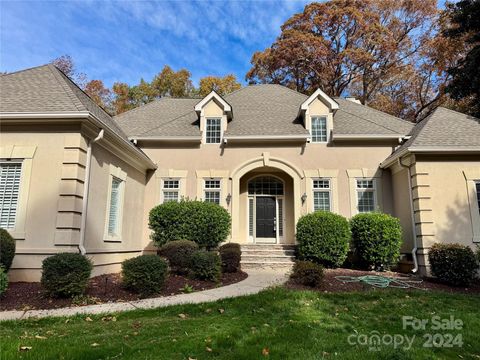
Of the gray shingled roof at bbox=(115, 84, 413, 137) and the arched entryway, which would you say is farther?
the gray shingled roof at bbox=(115, 84, 413, 137)

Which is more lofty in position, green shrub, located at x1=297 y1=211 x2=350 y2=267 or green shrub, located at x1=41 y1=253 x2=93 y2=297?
green shrub, located at x1=297 y1=211 x2=350 y2=267

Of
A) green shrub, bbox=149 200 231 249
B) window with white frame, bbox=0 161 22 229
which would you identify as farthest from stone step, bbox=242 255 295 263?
window with white frame, bbox=0 161 22 229

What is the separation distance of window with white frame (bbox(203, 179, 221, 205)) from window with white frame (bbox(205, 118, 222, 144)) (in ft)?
5.73

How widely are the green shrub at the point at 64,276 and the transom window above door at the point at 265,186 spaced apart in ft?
29.4

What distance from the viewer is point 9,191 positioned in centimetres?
871

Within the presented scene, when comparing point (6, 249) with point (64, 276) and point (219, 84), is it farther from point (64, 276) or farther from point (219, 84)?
point (219, 84)

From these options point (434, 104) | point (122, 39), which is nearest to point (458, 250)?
point (122, 39)

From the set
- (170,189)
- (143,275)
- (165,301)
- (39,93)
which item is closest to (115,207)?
(170,189)

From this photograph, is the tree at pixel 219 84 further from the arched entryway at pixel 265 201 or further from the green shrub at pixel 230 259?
the green shrub at pixel 230 259

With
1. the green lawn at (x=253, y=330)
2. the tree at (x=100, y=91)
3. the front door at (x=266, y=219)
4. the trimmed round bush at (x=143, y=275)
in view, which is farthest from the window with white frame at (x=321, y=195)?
the tree at (x=100, y=91)

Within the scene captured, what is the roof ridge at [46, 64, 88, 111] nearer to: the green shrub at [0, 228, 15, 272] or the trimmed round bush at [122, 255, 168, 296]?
the green shrub at [0, 228, 15, 272]

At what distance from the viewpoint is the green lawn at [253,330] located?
3904mm

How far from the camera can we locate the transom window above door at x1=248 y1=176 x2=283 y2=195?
14867 millimetres

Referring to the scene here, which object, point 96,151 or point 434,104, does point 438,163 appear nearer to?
point 96,151
